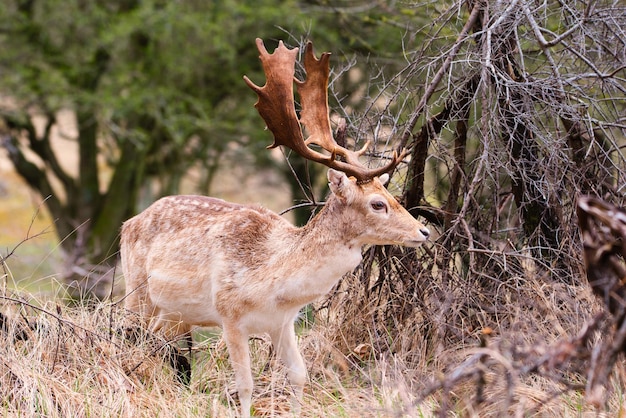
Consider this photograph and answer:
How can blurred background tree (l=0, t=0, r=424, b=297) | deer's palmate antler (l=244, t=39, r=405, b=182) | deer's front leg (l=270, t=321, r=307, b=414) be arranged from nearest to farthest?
deer's palmate antler (l=244, t=39, r=405, b=182)
deer's front leg (l=270, t=321, r=307, b=414)
blurred background tree (l=0, t=0, r=424, b=297)

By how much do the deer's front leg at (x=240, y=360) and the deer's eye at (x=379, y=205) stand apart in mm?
1161

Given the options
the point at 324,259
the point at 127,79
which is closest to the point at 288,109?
the point at 324,259

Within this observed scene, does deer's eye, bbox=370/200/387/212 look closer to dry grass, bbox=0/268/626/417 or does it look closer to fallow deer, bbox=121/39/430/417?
fallow deer, bbox=121/39/430/417

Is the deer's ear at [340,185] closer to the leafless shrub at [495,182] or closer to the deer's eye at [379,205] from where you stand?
the deer's eye at [379,205]

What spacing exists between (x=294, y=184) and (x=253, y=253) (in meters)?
12.7

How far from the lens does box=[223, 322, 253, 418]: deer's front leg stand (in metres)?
5.56

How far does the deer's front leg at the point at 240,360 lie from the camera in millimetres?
5562

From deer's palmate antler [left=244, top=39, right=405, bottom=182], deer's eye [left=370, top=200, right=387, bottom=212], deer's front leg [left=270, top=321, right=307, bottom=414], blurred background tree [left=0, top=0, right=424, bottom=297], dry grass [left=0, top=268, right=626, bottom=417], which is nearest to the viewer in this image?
dry grass [left=0, top=268, right=626, bottom=417]

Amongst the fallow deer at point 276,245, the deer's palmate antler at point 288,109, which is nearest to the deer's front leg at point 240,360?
the fallow deer at point 276,245

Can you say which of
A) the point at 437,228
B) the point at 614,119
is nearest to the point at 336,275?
the point at 437,228

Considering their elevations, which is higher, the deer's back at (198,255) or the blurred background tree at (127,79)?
the deer's back at (198,255)

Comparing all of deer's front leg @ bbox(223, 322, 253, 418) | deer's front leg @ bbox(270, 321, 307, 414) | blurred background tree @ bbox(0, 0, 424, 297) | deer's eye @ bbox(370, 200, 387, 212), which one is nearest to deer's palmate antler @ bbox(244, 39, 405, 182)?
deer's eye @ bbox(370, 200, 387, 212)

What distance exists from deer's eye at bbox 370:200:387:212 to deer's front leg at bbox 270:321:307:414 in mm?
931

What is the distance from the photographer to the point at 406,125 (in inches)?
234
